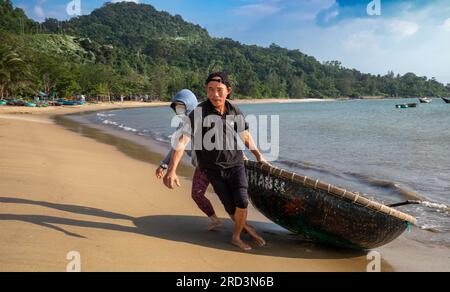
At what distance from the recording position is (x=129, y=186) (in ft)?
21.8

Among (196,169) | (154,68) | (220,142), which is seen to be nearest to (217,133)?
(220,142)

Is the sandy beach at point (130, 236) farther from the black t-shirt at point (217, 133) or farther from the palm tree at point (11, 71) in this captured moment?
the palm tree at point (11, 71)

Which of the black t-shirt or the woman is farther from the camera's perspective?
the woman

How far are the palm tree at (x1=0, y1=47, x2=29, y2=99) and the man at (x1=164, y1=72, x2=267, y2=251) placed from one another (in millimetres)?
50702

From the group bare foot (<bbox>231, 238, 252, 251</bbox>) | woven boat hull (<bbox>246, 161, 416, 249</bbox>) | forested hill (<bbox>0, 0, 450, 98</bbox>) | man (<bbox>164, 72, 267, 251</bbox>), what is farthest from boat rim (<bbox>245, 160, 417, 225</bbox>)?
forested hill (<bbox>0, 0, 450, 98</bbox>)

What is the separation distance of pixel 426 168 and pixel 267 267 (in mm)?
8819

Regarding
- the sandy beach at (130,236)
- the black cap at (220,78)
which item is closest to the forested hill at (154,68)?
the sandy beach at (130,236)

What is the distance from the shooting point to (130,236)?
4074 mm

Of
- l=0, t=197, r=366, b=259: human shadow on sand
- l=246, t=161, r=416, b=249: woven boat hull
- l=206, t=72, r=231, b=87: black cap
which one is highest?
l=206, t=72, r=231, b=87: black cap

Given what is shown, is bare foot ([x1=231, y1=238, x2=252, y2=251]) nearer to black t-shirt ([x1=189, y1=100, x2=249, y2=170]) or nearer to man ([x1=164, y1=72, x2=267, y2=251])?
man ([x1=164, y1=72, x2=267, y2=251])

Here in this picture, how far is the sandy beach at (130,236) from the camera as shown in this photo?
3428 millimetres

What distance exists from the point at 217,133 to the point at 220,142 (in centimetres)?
9

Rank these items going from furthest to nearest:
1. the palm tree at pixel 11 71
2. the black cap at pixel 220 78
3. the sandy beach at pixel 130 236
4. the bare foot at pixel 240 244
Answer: the palm tree at pixel 11 71
the bare foot at pixel 240 244
the black cap at pixel 220 78
the sandy beach at pixel 130 236

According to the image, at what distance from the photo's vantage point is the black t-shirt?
3.81m
